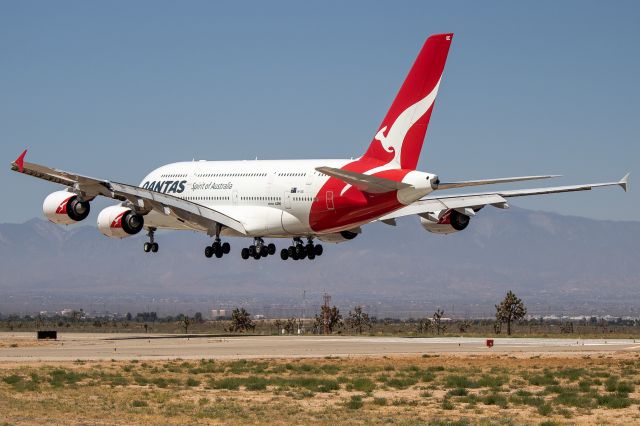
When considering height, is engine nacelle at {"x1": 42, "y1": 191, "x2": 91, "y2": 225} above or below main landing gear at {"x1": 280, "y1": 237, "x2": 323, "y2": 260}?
above

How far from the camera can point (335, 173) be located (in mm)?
62281

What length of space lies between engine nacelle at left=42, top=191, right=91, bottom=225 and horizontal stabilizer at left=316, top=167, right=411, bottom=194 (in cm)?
1645

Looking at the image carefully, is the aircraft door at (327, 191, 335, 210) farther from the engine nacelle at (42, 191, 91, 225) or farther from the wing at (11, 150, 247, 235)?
the engine nacelle at (42, 191, 91, 225)

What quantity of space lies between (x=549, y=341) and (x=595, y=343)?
138 inches

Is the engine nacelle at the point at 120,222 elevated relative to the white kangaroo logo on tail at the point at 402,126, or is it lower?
lower

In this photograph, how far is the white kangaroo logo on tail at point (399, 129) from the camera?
2552 inches

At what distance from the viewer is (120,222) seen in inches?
2862

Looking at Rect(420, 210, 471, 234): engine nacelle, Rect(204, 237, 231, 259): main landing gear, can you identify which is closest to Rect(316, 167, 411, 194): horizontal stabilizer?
Rect(420, 210, 471, 234): engine nacelle

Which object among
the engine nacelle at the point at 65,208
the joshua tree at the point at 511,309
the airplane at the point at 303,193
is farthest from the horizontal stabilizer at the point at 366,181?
the joshua tree at the point at 511,309

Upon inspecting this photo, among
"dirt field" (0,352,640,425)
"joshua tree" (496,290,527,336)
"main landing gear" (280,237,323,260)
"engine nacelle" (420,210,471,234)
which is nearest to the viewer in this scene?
"dirt field" (0,352,640,425)

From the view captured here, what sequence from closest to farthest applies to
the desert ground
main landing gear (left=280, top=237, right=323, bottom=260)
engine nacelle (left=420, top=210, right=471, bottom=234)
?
the desert ground < engine nacelle (left=420, top=210, right=471, bottom=234) < main landing gear (left=280, top=237, right=323, bottom=260)

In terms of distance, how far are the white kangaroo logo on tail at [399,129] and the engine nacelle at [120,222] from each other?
15.4 metres

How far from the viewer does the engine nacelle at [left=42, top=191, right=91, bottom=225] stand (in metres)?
70.4

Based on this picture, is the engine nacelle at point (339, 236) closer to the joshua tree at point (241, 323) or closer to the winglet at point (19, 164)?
the winglet at point (19, 164)
